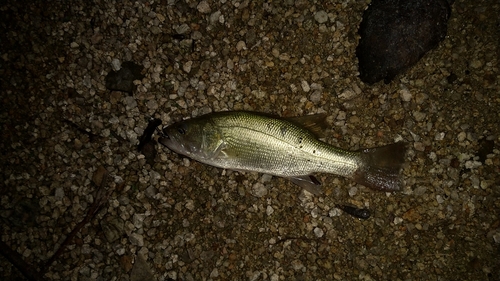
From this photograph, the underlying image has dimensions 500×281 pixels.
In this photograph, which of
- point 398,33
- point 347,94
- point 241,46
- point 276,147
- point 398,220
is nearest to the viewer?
point 276,147

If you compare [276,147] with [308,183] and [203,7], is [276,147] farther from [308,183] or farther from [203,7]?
[203,7]

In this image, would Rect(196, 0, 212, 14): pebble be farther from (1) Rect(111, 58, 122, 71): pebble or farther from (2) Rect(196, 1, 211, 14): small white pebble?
(1) Rect(111, 58, 122, 71): pebble

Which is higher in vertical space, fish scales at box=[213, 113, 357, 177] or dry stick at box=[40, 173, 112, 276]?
fish scales at box=[213, 113, 357, 177]

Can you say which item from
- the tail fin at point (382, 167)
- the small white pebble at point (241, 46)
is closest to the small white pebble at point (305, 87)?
the small white pebble at point (241, 46)

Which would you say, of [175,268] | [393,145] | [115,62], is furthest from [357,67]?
[175,268]

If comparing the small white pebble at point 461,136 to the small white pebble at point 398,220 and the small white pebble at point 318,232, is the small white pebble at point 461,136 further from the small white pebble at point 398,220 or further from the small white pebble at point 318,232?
the small white pebble at point 318,232

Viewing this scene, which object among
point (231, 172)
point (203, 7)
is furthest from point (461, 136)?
point (203, 7)

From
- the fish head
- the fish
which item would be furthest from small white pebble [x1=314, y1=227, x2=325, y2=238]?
the fish head
